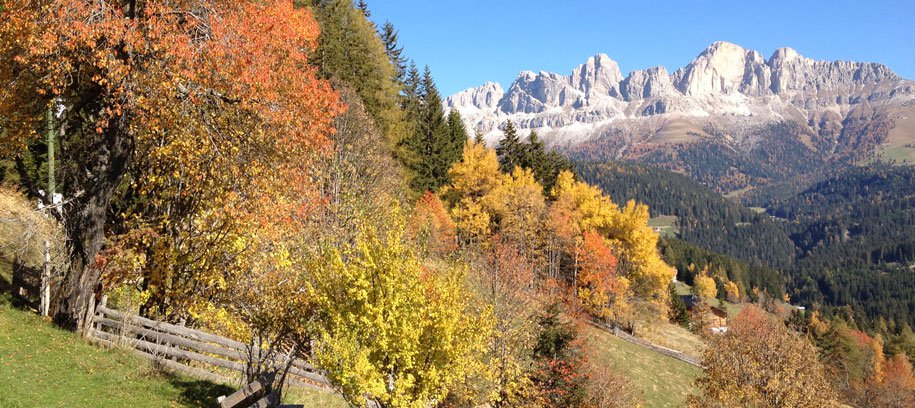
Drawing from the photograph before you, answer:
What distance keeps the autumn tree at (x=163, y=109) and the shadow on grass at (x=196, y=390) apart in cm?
299

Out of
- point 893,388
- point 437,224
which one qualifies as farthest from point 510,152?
point 893,388

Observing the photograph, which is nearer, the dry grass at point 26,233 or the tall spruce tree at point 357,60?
the dry grass at point 26,233

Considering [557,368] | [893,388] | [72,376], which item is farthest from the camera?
[893,388]

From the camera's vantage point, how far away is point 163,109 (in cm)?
1393

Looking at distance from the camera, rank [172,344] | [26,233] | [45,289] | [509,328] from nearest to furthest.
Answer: [26,233] < [45,289] < [172,344] < [509,328]

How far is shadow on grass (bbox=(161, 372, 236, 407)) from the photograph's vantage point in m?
14.7

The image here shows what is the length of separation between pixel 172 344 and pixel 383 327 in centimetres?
829

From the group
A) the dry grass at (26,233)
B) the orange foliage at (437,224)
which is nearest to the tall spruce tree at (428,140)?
the orange foliage at (437,224)

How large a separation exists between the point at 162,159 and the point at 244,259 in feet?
12.8

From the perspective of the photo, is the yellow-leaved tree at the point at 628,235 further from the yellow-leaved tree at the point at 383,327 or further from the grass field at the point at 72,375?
the grass field at the point at 72,375

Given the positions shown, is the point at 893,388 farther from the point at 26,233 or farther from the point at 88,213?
the point at 26,233

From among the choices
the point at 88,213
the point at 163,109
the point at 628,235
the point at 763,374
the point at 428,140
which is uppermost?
the point at 428,140

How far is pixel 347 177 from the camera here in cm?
3094

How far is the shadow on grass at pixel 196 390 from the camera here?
48.2 feet
